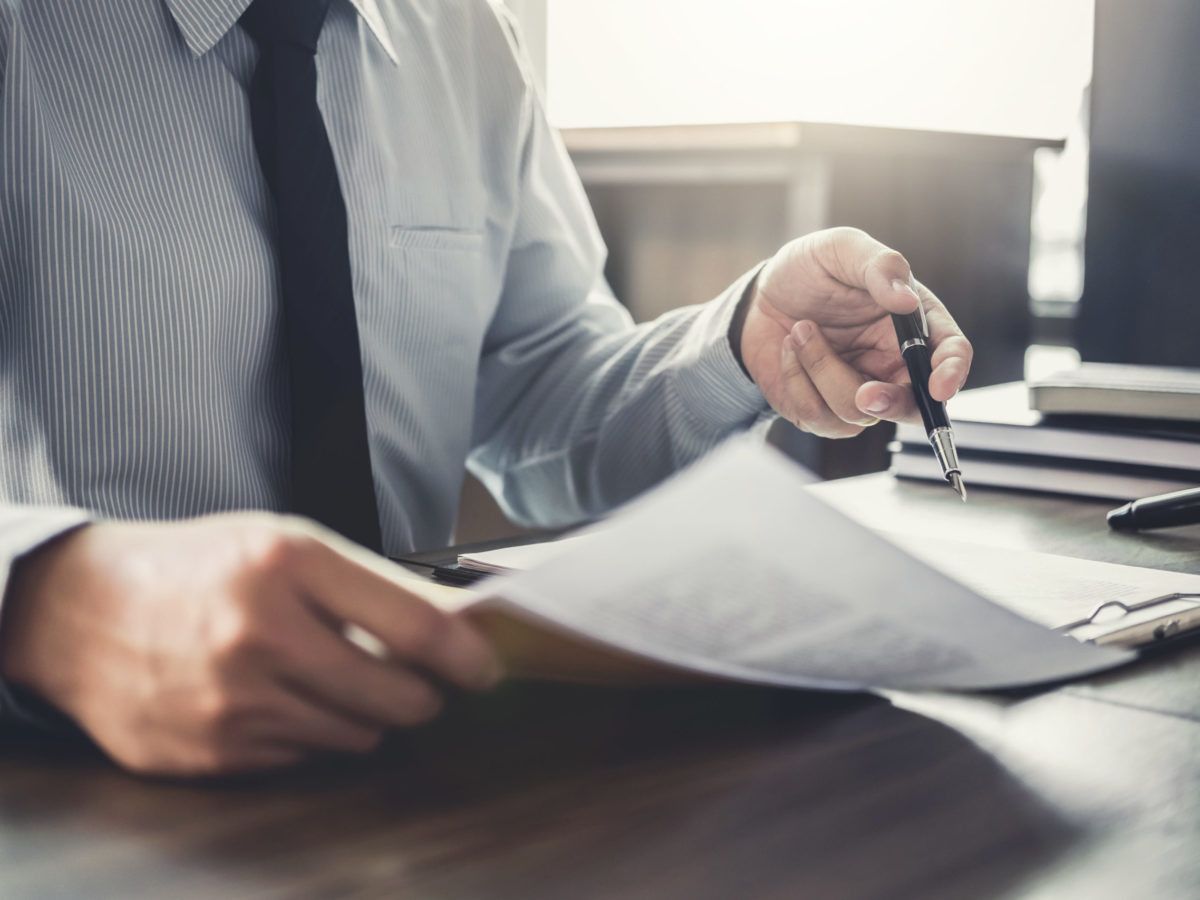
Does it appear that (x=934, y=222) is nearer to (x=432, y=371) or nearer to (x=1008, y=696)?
(x=432, y=371)

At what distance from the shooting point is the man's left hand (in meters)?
0.79

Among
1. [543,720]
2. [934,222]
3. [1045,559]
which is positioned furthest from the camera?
[934,222]

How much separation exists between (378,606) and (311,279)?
0.50m

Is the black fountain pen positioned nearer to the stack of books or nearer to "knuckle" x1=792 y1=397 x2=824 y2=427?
"knuckle" x1=792 y1=397 x2=824 y2=427

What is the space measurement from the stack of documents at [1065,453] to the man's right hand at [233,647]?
731 millimetres

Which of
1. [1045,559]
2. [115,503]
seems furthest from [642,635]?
[115,503]

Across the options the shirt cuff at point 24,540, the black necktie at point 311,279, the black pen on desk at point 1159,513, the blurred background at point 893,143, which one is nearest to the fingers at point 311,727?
the shirt cuff at point 24,540

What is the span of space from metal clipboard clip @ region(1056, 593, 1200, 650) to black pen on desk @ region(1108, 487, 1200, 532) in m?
0.25

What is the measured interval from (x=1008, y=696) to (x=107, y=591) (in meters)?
0.35

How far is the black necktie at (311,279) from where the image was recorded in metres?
0.80

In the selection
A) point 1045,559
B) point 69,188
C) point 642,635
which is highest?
point 69,188

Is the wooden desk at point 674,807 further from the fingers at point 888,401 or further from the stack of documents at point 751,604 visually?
the fingers at point 888,401

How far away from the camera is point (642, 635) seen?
0.35m

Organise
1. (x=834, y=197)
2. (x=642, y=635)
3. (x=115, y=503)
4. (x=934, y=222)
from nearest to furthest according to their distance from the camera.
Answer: (x=642, y=635)
(x=115, y=503)
(x=834, y=197)
(x=934, y=222)
